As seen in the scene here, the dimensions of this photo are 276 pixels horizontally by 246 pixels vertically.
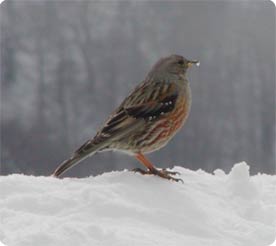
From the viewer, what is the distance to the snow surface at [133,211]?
8.94 ft

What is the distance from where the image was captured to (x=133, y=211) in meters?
2.98

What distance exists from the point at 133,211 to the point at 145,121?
1.01 meters

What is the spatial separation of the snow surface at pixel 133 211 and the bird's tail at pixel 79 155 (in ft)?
0.81

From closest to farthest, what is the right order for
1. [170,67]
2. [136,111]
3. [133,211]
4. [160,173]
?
[133,211]
[160,173]
[136,111]
[170,67]

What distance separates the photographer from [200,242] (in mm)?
2881

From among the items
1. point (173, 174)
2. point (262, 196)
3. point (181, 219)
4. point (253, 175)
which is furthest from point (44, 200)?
point (253, 175)

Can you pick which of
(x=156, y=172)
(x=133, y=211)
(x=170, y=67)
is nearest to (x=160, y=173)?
(x=156, y=172)

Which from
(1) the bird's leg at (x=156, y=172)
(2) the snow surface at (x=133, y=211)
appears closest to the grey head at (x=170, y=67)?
(1) the bird's leg at (x=156, y=172)

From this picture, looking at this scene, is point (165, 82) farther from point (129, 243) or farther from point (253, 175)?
point (129, 243)

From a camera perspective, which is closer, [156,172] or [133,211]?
[133,211]

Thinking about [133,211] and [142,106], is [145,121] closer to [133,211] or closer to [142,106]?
[142,106]

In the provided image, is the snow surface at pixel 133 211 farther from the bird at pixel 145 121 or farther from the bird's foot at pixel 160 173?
the bird at pixel 145 121

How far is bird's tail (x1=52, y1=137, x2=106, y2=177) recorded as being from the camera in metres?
3.61

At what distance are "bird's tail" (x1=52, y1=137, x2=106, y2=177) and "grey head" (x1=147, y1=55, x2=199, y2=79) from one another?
647 mm
